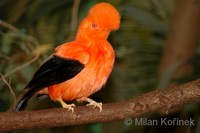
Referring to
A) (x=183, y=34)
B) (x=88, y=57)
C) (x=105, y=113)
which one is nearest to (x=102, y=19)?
(x=88, y=57)

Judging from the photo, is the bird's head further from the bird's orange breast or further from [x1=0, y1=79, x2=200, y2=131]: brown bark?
[x1=0, y1=79, x2=200, y2=131]: brown bark

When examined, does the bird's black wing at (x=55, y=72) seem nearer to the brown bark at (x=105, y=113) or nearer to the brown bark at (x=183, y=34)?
the brown bark at (x=105, y=113)

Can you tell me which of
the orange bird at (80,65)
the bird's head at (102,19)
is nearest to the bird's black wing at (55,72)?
the orange bird at (80,65)

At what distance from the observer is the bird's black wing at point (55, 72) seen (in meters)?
1.33

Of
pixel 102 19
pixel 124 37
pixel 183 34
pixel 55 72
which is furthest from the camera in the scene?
pixel 124 37

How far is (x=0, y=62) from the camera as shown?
75.3 inches

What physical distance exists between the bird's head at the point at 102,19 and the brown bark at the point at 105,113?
0.21 metres

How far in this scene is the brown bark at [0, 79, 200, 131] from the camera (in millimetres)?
1365

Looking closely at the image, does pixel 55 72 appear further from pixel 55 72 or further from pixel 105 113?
pixel 105 113

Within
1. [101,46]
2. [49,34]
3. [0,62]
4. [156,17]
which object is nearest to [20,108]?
[101,46]

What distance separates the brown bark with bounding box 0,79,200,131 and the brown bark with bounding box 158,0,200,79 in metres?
0.88

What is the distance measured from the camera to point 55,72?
1.35 metres

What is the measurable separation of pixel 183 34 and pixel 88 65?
1.00 m

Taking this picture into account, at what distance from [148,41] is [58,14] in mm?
443
